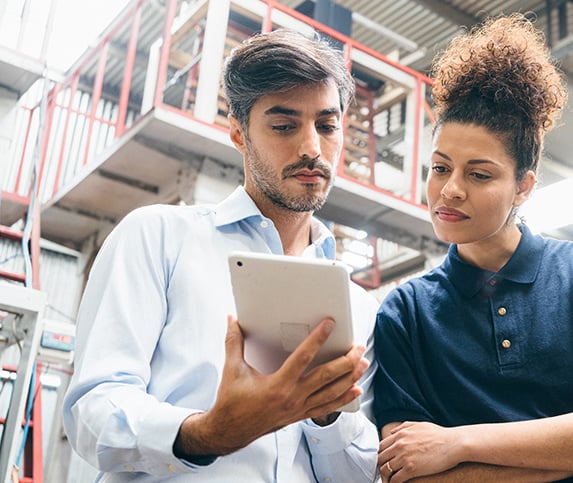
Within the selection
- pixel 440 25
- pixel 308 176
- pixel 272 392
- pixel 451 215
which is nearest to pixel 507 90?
pixel 451 215

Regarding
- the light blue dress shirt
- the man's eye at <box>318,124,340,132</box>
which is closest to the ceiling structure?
the man's eye at <box>318,124,340,132</box>

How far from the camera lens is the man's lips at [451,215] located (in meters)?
1.95

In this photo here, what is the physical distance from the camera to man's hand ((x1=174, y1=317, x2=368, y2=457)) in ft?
4.36

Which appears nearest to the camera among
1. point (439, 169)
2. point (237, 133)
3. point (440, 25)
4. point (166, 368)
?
point (166, 368)

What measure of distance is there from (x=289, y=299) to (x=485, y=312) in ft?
2.74

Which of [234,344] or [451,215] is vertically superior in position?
[451,215]

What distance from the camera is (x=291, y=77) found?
6.98 feet

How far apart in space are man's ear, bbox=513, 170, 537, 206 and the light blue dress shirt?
23.7 inches

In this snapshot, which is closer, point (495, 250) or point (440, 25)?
point (495, 250)

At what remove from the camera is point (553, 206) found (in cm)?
823

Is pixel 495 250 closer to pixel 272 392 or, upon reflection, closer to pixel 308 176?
pixel 308 176

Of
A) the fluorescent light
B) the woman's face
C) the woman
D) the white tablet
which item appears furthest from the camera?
the fluorescent light

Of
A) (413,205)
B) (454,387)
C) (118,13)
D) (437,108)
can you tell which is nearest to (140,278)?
(454,387)

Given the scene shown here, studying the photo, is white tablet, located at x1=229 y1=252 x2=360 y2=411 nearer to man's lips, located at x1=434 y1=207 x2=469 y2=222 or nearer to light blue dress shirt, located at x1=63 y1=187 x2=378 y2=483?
light blue dress shirt, located at x1=63 y1=187 x2=378 y2=483
